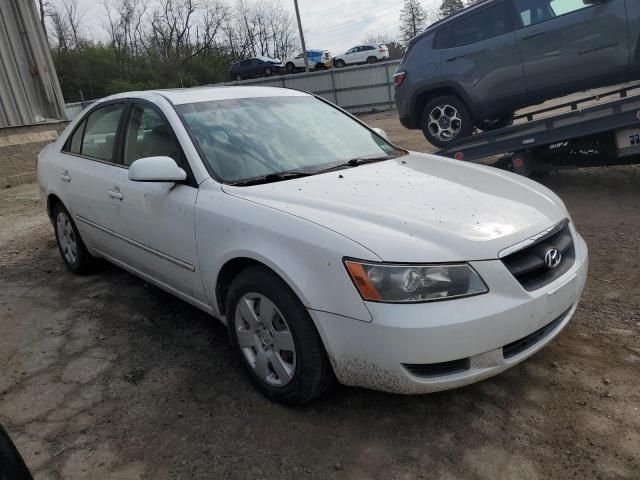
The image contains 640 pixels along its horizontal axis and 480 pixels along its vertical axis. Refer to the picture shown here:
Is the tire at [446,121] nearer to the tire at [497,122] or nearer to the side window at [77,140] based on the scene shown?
the tire at [497,122]

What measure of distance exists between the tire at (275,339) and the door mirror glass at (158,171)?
0.72 m

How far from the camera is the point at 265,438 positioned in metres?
2.47

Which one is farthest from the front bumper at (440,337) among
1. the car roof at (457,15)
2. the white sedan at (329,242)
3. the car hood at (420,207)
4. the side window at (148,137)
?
the car roof at (457,15)

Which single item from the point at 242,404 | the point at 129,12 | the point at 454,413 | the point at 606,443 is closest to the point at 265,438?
the point at 242,404

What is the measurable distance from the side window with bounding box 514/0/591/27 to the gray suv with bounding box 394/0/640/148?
1cm

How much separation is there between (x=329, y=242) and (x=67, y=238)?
3379mm

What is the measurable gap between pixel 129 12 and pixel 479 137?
4986cm

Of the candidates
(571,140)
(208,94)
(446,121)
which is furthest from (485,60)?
(208,94)

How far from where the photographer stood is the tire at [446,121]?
718cm

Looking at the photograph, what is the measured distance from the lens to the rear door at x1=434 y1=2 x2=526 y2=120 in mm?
6570

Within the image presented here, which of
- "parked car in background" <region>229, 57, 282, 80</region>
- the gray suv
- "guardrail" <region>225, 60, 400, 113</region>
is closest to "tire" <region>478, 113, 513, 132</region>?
the gray suv

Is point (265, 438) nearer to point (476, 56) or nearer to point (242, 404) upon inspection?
point (242, 404)

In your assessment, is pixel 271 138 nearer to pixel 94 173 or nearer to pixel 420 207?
pixel 420 207

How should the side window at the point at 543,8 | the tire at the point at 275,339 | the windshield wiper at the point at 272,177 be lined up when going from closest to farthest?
the tire at the point at 275,339 < the windshield wiper at the point at 272,177 < the side window at the point at 543,8
